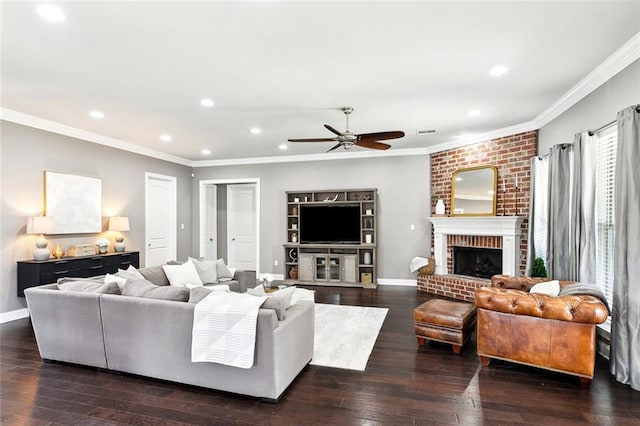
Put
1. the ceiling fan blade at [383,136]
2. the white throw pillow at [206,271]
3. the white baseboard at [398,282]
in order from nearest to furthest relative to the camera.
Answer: the ceiling fan blade at [383,136] < the white throw pillow at [206,271] < the white baseboard at [398,282]

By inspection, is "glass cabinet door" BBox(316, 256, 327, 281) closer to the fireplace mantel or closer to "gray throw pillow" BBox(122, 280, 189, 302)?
the fireplace mantel

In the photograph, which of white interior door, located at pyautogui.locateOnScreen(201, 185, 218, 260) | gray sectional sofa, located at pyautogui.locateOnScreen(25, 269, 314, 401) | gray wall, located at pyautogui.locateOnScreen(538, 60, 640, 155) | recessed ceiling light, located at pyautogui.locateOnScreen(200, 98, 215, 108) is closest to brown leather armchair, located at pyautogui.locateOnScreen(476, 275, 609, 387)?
gray sectional sofa, located at pyautogui.locateOnScreen(25, 269, 314, 401)

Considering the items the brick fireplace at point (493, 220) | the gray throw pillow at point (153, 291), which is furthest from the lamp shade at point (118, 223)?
the brick fireplace at point (493, 220)

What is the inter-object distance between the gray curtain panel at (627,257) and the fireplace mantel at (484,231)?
8.12 ft

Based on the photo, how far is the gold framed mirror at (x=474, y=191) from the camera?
5.79 metres

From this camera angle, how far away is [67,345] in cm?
319

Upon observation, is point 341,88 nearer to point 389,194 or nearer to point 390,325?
point 390,325

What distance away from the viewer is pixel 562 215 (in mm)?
3984

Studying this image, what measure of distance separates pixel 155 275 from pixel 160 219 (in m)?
3.30

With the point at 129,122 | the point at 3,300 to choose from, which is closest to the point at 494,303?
the point at 129,122

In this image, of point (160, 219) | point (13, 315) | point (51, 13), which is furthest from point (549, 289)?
point (160, 219)

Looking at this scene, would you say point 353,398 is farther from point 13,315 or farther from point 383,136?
point 13,315

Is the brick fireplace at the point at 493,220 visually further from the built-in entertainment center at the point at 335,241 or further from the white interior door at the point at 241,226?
the white interior door at the point at 241,226

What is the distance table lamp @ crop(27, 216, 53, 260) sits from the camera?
4.70 metres
